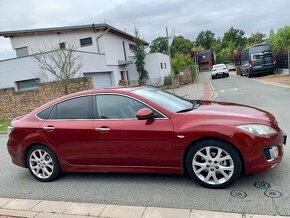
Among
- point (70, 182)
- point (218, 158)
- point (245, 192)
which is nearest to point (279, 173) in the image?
point (245, 192)

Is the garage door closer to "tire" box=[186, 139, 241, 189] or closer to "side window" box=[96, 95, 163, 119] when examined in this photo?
"side window" box=[96, 95, 163, 119]

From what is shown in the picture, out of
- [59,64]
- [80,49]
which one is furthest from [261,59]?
[59,64]

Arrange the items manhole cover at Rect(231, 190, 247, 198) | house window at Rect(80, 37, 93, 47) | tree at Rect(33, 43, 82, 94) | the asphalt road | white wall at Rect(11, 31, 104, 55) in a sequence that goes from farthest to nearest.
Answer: house window at Rect(80, 37, 93, 47) → white wall at Rect(11, 31, 104, 55) → tree at Rect(33, 43, 82, 94) → manhole cover at Rect(231, 190, 247, 198) → the asphalt road

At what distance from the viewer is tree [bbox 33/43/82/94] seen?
14.1 m

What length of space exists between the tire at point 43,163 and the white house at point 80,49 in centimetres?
1344

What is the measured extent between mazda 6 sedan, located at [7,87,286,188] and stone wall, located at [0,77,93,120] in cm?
888

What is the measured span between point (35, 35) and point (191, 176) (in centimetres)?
2157

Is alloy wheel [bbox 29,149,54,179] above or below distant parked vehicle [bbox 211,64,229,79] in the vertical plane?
above

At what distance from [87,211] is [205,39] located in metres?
98.5

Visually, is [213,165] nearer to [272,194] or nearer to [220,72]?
[272,194]

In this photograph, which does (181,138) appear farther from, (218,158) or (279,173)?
(279,173)

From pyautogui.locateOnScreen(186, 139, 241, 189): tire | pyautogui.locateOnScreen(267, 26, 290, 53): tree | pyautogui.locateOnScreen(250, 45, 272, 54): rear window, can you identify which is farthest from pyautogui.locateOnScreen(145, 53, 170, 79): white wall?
pyautogui.locateOnScreen(186, 139, 241, 189): tire

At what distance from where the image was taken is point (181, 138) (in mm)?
3893

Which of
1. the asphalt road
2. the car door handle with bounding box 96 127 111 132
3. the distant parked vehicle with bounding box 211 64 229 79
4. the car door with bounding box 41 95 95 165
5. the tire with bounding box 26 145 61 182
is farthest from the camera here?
the distant parked vehicle with bounding box 211 64 229 79
